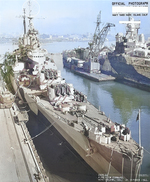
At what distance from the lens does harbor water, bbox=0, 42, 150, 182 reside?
11.5 m

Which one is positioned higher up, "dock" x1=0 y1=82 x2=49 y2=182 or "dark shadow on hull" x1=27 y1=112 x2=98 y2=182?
"dock" x1=0 y1=82 x2=49 y2=182

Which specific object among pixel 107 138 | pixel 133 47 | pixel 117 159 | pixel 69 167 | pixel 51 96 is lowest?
pixel 69 167

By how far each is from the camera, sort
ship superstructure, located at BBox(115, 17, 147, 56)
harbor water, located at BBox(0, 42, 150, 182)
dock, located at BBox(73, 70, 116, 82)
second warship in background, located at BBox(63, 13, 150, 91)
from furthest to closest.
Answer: ship superstructure, located at BBox(115, 17, 147, 56)
dock, located at BBox(73, 70, 116, 82)
second warship in background, located at BBox(63, 13, 150, 91)
harbor water, located at BBox(0, 42, 150, 182)

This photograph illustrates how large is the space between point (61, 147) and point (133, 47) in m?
31.8

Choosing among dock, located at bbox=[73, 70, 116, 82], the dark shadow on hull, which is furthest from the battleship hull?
dock, located at bbox=[73, 70, 116, 82]

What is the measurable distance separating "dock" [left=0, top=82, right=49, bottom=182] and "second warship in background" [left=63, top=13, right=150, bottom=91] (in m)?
22.5

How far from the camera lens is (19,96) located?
21188 mm

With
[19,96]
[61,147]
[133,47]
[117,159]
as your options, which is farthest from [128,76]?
[117,159]

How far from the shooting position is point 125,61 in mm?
36750

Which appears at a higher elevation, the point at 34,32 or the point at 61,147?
the point at 34,32

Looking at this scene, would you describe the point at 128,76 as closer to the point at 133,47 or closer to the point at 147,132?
the point at 133,47

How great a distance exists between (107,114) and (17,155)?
1225cm

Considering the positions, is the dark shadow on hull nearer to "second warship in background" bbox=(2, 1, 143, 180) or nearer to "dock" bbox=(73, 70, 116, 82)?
"second warship in background" bbox=(2, 1, 143, 180)

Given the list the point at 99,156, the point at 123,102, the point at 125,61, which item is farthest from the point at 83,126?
the point at 125,61
